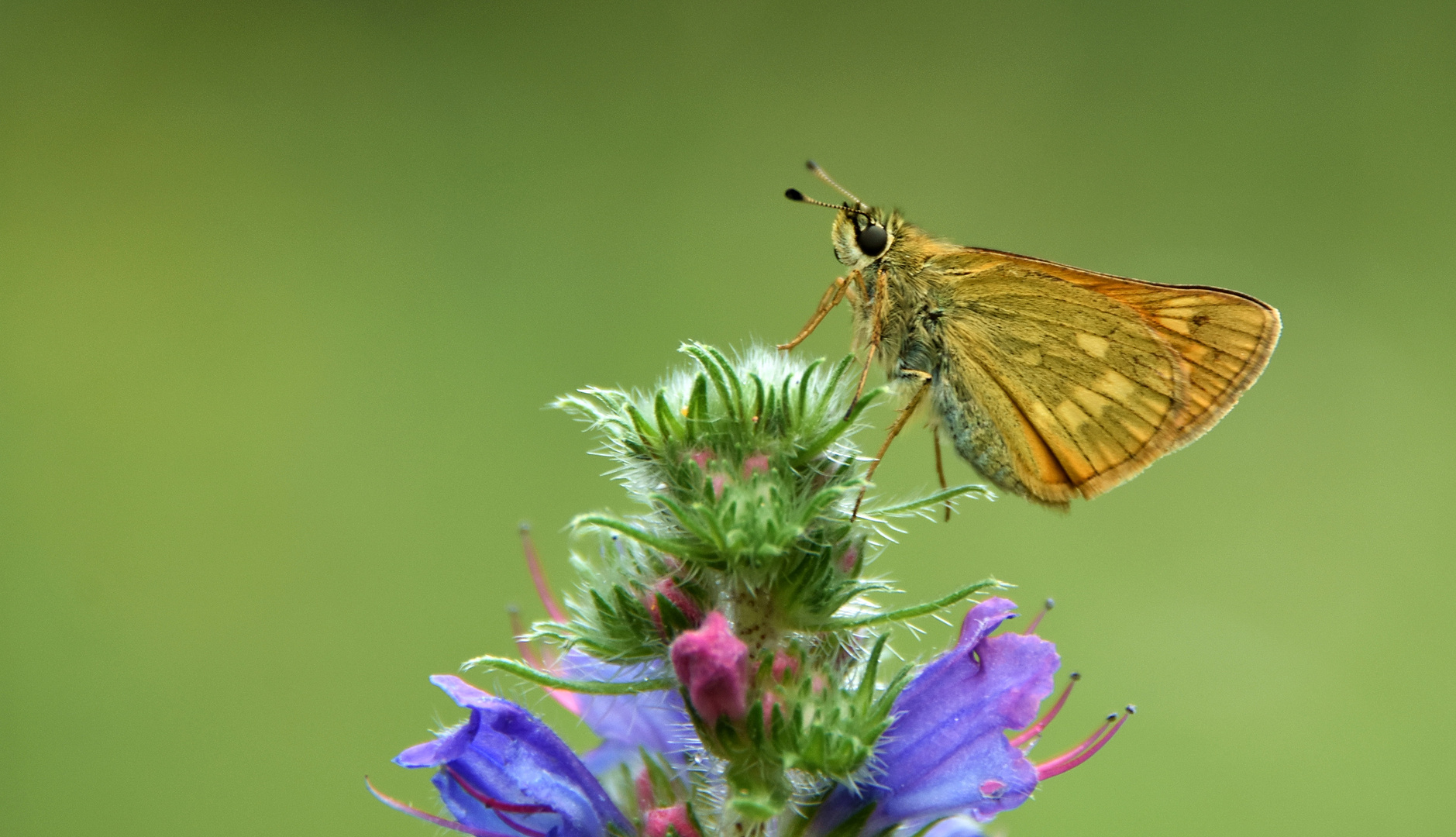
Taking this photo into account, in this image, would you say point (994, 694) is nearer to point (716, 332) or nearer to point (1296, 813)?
point (1296, 813)

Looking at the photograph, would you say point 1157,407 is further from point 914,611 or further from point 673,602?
point 673,602

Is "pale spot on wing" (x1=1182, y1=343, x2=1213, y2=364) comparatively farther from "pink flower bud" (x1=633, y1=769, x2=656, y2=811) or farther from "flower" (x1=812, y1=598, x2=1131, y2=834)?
"pink flower bud" (x1=633, y1=769, x2=656, y2=811)

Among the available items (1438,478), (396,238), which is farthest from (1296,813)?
(396,238)

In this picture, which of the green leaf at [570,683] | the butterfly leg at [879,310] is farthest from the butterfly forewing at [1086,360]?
the green leaf at [570,683]

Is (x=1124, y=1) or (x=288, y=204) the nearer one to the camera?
(x=288, y=204)

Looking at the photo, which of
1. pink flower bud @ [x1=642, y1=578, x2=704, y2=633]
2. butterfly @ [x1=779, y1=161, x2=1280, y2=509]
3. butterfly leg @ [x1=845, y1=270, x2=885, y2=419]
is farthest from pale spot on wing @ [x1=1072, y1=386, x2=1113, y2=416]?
pink flower bud @ [x1=642, y1=578, x2=704, y2=633]

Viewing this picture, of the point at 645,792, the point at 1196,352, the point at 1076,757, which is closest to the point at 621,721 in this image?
the point at 645,792
